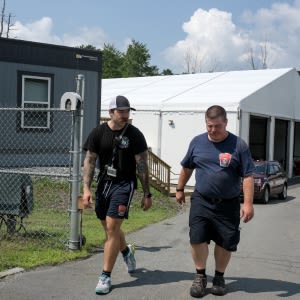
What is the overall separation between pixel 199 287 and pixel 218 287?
0.21m

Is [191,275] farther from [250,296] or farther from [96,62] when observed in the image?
[96,62]

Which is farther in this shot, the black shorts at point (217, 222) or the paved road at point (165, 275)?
the paved road at point (165, 275)

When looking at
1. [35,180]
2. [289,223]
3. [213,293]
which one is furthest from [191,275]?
[35,180]

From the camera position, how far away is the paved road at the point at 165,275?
587 centimetres

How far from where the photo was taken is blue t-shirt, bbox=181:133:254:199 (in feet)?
18.7

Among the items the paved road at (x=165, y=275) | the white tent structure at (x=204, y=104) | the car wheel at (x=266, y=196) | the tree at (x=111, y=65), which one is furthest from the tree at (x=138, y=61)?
the paved road at (x=165, y=275)

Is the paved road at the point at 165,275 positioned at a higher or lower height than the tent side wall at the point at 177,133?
lower

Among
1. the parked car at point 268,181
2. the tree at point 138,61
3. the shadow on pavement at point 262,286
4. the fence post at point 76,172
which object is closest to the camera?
the shadow on pavement at point 262,286

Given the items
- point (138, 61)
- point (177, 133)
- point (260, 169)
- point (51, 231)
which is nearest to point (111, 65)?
point (138, 61)

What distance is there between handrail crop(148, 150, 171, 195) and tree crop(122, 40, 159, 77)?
54.4 meters

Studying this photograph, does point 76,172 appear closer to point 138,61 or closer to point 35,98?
point 35,98

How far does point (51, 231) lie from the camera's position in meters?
9.23

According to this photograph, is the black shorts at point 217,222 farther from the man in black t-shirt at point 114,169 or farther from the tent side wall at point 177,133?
the tent side wall at point 177,133

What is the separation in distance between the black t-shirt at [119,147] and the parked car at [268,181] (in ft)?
42.2
